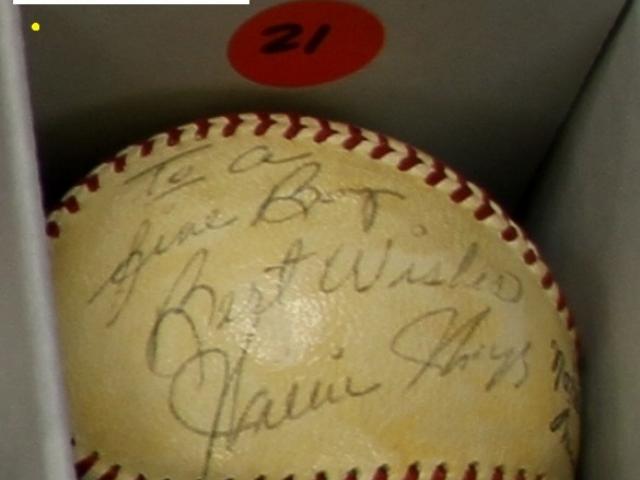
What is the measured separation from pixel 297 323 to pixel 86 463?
128mm

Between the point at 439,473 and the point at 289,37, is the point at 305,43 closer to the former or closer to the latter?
the point at 289,37

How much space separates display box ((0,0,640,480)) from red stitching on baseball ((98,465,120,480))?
0.46 ft

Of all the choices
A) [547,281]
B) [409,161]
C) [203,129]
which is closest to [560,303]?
[547,281]

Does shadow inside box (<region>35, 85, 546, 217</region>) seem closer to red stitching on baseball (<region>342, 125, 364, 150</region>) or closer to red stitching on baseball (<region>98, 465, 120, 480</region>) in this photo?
red stitching on baseball (<region>342, 125, 364, 150</region>)

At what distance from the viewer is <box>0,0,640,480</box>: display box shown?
2.19 feet

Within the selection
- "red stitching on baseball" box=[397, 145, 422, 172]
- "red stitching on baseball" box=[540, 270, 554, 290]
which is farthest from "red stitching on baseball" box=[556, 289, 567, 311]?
"red stitching on baseball" box=[397, 145, 422, 172]

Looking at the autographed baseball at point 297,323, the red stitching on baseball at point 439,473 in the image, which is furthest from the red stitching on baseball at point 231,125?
the red stitching on baseball at point 439,473

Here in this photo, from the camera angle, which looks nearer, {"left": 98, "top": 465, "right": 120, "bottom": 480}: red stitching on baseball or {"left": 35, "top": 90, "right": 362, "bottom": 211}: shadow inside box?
{"left": 98, "top": 465, "right": 120, "bottom": 480}: red stitching on baseball

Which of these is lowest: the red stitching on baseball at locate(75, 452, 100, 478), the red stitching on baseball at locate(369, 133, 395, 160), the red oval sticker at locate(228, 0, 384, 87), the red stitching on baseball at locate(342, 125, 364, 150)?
the red stitching on baseball at locate(75, 452, 100, 478)

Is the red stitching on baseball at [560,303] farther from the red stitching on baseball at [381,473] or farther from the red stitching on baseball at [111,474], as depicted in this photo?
the red stitching on baseball at [111,474]

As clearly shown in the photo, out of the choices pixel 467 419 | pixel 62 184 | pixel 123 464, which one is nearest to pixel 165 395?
pixel 123 464

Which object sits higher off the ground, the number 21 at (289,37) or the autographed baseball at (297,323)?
the number 21 at (289,37)
